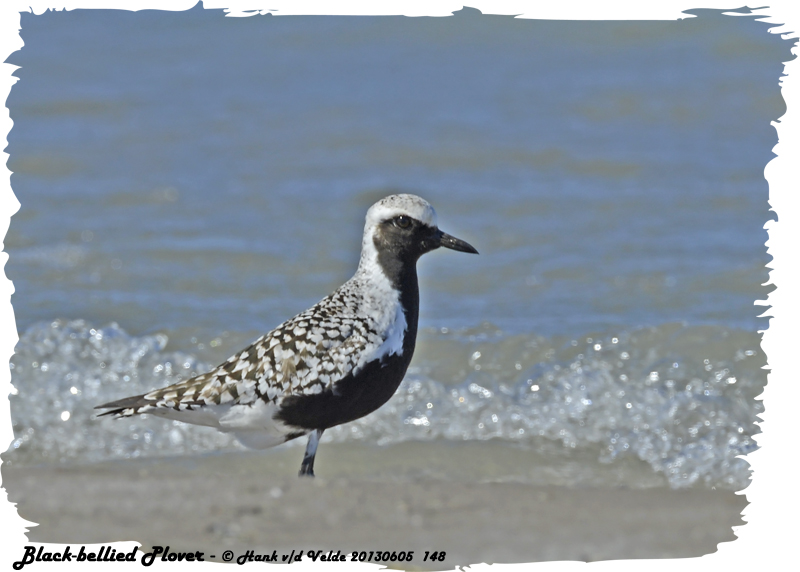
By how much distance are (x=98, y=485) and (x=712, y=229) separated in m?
6.57

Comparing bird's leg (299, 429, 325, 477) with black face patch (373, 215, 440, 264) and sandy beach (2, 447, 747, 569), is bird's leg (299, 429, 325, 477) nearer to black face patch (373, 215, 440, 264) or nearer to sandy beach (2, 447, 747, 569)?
sandy beach (2, 447, 747, 569)

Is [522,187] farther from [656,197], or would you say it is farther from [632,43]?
[632,43]

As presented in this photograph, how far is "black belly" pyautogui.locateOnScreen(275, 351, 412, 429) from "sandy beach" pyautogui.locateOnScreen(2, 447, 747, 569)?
0.31 m

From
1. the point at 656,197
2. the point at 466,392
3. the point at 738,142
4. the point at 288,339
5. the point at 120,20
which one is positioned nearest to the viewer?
the point at 288,339

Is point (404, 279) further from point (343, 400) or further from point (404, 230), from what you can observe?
point (343, 400)

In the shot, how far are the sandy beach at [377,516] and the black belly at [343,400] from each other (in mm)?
315

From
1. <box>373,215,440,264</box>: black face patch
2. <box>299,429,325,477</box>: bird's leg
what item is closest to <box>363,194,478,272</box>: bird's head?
<box>373,215,440,264</box>: black face patch

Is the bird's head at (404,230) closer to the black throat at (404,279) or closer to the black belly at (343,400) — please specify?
the black throat at (404,279)

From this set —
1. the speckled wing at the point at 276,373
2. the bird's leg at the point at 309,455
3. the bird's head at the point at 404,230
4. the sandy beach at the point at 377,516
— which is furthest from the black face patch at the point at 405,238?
the sandy beach at the point at 377,516

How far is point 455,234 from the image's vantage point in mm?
9531

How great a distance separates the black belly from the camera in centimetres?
453

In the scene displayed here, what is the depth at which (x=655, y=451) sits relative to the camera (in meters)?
6.20

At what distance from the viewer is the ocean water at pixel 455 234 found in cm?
654

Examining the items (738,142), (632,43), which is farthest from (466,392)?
(632,43)
